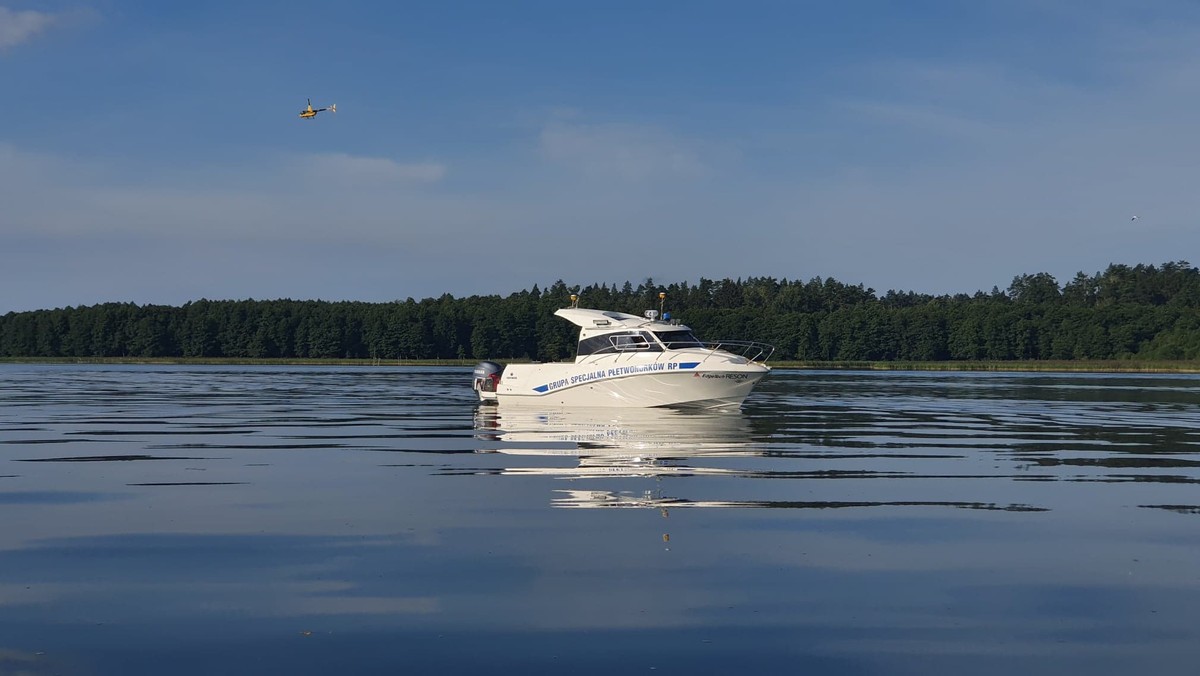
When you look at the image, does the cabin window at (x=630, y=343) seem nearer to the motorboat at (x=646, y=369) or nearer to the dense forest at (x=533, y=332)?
the motorboat at (x=646, y=369)

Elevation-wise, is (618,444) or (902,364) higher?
(902,364)

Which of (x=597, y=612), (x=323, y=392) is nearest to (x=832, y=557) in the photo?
(x=597, y=612)

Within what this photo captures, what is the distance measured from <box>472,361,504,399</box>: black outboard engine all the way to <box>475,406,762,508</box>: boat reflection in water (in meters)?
3.70

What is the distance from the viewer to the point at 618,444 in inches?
1068

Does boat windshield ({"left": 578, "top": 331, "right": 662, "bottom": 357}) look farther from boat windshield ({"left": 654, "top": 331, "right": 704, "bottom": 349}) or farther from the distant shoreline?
the distant shoreline

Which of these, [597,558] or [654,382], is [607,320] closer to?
[654,382]

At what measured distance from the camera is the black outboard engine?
1809 inches

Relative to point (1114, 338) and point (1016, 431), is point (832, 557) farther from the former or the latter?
point (1114, 338)

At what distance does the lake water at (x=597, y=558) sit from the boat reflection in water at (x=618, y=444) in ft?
0.62

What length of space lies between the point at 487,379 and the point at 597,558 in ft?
110

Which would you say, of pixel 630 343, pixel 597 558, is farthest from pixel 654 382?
pixel 597 558

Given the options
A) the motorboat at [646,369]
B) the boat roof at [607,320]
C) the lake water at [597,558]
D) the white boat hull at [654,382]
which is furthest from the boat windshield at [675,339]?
the lake water at [597,558]

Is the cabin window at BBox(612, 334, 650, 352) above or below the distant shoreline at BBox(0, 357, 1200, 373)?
above

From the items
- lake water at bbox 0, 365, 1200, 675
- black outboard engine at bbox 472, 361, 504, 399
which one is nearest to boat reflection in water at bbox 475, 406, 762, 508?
lake water at bbox 0, 365, 1200, 675
